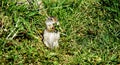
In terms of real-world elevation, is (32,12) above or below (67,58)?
above

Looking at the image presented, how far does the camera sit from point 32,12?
4.86 metres

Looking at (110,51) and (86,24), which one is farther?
(86,24)

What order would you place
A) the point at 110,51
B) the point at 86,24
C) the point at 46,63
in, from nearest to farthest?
the point at 46,63
the point at 110,51
the point at 86,24

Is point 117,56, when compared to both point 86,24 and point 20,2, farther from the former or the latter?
point 20,2

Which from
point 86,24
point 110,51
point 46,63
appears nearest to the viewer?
point 46,63

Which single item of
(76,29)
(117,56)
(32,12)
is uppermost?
(32,12)

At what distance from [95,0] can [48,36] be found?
1247 mm

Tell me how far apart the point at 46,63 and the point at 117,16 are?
60.5 inches

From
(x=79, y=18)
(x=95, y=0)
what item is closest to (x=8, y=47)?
(x=79, y=18)

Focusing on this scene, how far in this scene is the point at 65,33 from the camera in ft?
15.7

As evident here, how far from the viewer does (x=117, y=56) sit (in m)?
4.60

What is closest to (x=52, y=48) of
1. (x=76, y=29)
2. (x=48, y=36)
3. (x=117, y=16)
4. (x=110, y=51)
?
(x=48, y=36)

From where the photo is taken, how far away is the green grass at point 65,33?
4.39 metres

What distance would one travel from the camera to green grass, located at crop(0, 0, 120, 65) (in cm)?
439
